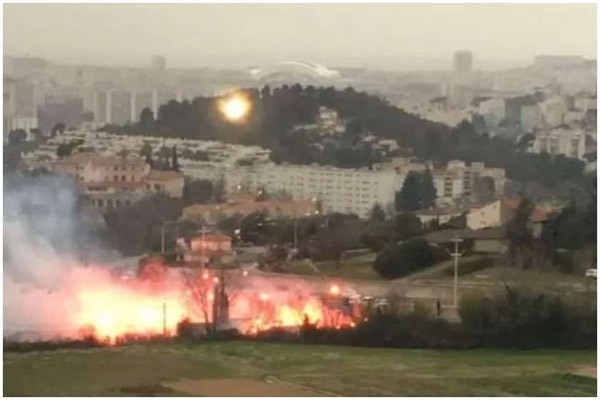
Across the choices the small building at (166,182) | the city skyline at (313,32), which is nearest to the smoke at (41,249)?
the small building at (166,182)

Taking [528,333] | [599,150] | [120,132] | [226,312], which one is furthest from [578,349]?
[120,132]

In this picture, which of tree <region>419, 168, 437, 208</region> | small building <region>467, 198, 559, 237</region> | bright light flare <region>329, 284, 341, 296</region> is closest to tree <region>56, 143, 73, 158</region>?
bright light flare <region>329, 284, 341, 296</region>

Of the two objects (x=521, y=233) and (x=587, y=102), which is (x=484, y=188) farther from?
(x=587, y=102)

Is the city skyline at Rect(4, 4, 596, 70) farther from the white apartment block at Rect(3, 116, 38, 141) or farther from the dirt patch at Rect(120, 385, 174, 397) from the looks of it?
the dirt patch at Rect(120, 385, 174, 397)

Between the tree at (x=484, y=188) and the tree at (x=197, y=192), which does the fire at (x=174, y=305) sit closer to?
the tree at (x=197, y=192)

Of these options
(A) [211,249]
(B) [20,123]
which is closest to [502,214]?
(A) [211,249]

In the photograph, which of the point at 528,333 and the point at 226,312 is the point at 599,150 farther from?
the point at 226,312
